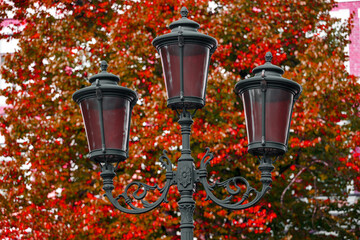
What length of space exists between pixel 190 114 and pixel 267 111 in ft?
2.35

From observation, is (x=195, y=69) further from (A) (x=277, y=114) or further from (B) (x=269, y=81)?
(A) (x=277, y=114)

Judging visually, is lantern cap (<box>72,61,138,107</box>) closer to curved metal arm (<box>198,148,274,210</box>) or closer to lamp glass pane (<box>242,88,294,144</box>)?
curved metal arm (<box>198,148,274,210</box>)

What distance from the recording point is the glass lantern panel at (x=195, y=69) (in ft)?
22.4

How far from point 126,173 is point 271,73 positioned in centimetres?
1083

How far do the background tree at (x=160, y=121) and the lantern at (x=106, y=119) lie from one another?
913 cm

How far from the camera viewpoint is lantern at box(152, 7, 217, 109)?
6.80 m

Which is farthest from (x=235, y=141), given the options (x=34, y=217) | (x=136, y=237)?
(x=34, y=217)

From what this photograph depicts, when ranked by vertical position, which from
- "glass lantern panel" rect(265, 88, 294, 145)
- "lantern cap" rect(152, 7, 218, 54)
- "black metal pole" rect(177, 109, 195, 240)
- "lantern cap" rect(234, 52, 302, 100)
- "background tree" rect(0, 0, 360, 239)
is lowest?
"black metal pole" rect(177, 109, 195, 240)

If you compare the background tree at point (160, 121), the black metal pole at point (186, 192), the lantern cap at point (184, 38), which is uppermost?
the background tree at point (160, 121)

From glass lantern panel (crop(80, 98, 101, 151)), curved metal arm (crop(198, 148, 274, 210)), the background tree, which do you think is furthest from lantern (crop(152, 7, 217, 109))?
the background tree

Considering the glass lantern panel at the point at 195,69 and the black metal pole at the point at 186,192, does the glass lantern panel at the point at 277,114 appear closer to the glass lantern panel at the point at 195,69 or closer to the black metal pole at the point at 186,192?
the glass lantern panel at the point at 195,69

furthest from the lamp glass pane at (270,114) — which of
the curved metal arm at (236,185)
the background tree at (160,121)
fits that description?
the background tree at (160,121)

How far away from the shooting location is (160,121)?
56.2 ft

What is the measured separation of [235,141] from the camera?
17.5 m
